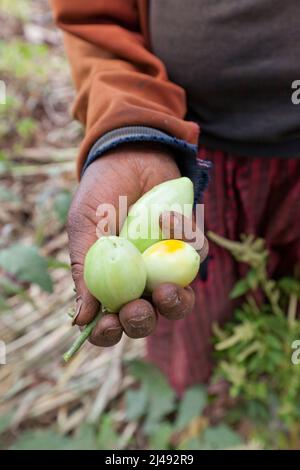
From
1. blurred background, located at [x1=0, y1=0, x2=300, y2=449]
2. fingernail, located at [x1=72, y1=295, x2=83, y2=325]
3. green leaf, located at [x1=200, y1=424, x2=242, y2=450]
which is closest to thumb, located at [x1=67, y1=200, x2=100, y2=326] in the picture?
fingernail, located at [x1=72, y1=295, x2=83, y2=325]

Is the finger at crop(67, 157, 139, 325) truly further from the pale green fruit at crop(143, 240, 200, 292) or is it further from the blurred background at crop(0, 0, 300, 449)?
the blurred background at crop(0, 0, 300, 449)

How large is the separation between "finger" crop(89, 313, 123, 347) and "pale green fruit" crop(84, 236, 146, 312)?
0.04 feet

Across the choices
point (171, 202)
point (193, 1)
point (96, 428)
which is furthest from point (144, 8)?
point (96, 428)

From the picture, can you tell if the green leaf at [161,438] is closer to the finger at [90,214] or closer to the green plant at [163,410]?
the green plant at [163,410]

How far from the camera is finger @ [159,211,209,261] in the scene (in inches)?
22.5

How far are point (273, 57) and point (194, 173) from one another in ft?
0.59

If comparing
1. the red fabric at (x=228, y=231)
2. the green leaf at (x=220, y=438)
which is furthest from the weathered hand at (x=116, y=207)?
the green leaf at (x=220, y=438)

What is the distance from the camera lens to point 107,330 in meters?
0.54

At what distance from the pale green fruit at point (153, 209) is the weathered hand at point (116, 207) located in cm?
4

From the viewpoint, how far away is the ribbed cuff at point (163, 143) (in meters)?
0.69

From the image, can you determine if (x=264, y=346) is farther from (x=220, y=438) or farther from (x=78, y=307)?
(x=78, y=307)

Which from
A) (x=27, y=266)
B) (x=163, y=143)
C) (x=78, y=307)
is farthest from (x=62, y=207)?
(x=78, y=307)

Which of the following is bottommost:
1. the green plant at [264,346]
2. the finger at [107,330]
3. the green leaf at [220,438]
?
the green leaf at [220,438]

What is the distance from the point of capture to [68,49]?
87 centimetres
